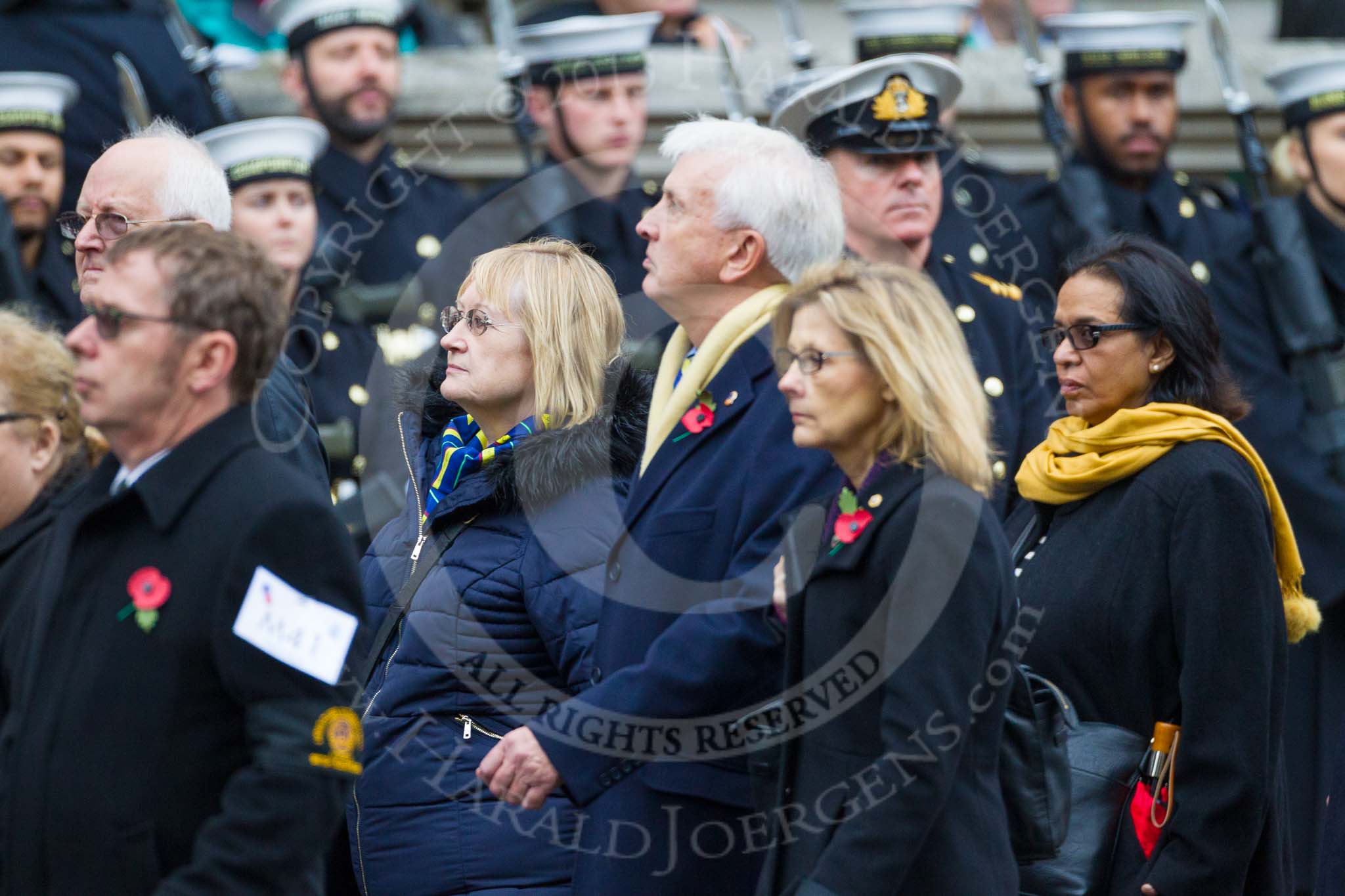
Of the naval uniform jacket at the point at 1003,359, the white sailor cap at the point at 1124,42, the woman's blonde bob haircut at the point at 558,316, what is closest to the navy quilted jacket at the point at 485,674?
the woman's blonde bob haircut at the point at 558,316

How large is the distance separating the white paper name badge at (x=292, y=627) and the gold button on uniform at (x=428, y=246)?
12.6ft

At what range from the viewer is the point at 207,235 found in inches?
117

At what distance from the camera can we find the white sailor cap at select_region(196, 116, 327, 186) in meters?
6.21

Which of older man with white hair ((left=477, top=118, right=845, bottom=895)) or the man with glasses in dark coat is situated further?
older man with white hair ((left=477, top=118, right=845, bottom=895))

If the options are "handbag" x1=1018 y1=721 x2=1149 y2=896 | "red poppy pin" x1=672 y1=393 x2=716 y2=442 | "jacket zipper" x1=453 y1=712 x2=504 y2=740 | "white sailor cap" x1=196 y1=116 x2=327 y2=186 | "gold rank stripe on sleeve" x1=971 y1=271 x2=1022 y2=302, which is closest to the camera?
"handbag" x1=1018 y1=721 x2=1149 y2=896

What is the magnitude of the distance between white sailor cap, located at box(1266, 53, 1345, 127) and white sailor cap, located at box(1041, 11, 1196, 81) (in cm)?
36

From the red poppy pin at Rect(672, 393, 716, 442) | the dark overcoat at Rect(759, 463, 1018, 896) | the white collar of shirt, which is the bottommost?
the dark overcoat at Rect(759, 463, 1018, 896)

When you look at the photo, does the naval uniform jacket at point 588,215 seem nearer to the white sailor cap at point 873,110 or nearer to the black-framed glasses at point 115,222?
the white sailor cap at point 873,110

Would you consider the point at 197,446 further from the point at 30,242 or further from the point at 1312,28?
the point at 1312,28

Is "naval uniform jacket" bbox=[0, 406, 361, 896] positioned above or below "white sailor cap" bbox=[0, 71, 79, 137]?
below

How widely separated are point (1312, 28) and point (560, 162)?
3.99 metres

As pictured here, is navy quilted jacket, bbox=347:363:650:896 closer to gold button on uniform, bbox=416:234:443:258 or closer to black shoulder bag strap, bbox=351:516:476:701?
black shoulder bag strap, bbox=351:516:476:701

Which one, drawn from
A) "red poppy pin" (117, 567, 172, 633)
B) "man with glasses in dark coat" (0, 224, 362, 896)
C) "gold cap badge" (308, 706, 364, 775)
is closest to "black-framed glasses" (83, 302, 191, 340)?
"man with glasses in dark coat" (0, 224, 362, 896)

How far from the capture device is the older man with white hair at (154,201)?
4.07m
